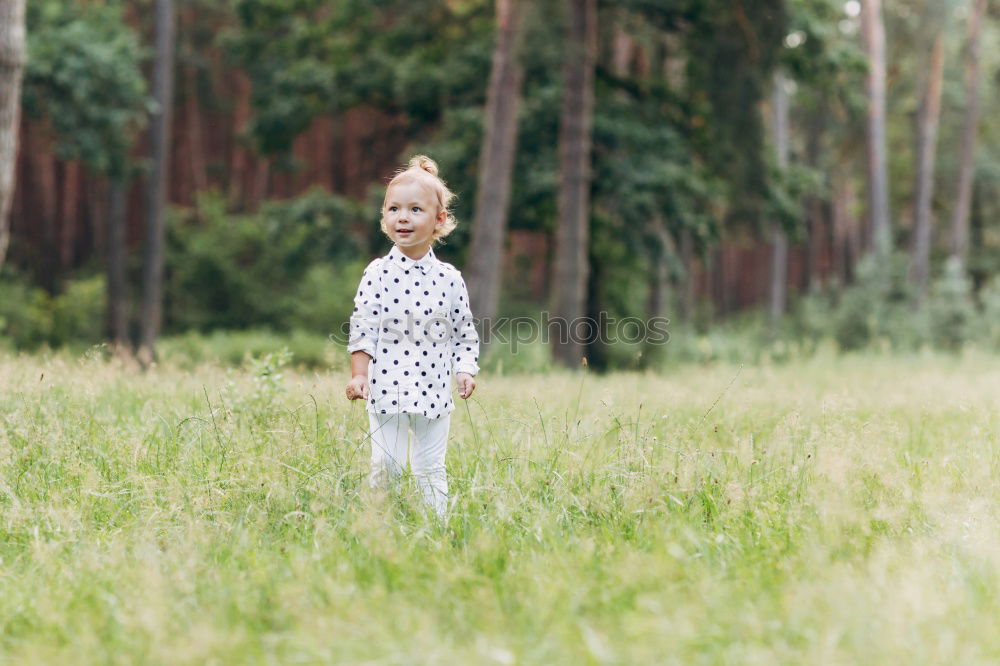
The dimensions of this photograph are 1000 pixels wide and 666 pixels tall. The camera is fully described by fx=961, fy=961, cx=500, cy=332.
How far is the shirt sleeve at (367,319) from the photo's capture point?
4.33m

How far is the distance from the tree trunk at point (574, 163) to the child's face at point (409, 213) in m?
9.38

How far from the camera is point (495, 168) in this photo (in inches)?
528

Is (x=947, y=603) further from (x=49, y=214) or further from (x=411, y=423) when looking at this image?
(x=49, y=214)

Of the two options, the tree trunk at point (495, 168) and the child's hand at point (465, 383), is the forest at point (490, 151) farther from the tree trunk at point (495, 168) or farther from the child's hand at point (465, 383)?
the child's hand at point (465, 383)

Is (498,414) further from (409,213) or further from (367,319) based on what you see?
(409,213)

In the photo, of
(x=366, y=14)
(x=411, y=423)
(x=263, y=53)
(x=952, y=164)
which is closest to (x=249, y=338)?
(x=263, y=53)

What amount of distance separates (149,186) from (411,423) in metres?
16.8

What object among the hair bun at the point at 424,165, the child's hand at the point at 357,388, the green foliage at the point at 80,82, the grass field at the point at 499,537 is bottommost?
the grass field at the point at 499,537

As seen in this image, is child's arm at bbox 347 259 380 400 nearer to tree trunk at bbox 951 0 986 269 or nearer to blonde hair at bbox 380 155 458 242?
blonde hair at bbox 380 155 458 242

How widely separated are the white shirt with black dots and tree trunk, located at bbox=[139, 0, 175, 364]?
15.9 metres

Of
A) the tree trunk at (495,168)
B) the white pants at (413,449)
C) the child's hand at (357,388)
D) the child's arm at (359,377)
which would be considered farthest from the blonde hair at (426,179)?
the tree trunk at (495,168)

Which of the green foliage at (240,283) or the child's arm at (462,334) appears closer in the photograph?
the child's arm at (462,334)

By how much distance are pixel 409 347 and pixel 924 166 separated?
2520 cm

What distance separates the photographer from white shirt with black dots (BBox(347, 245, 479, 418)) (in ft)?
14.1
